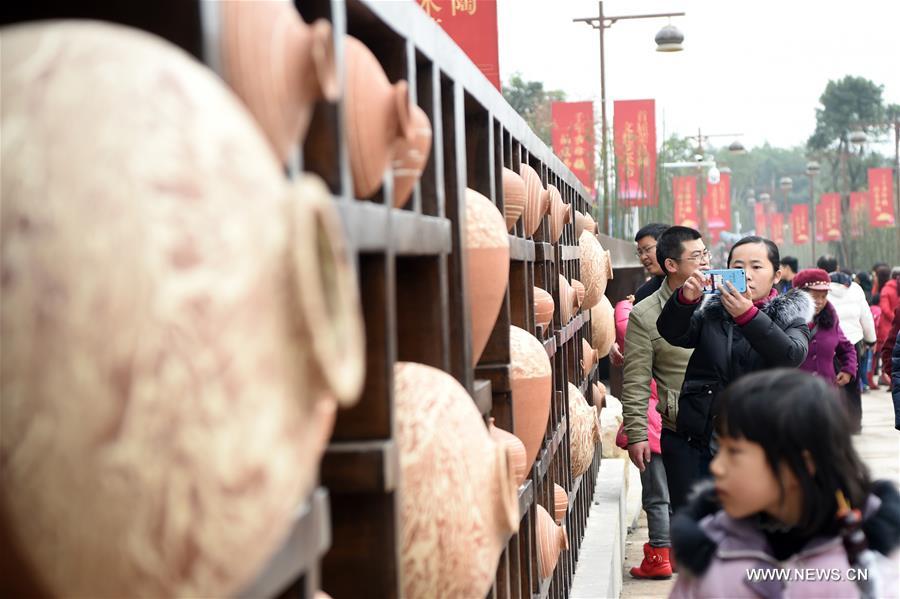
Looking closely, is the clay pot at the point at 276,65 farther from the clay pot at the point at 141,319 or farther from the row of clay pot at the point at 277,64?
the clay pot at the point at 141,319

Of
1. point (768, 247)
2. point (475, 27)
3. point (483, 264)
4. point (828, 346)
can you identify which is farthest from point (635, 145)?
point (483, 264)

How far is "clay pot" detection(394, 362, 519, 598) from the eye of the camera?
2.11 m

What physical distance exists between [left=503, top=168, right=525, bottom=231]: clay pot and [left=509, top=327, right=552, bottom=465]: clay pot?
33 cm

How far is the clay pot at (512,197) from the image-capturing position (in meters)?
3.80

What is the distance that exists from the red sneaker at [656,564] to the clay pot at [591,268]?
1.88 metres

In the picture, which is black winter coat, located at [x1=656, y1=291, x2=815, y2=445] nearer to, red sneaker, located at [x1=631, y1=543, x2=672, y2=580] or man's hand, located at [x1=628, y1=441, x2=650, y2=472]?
man's hand, located at [x1=628, y1=441, x2=650, y2=472]

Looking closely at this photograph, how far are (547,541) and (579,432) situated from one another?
2074 millimetres

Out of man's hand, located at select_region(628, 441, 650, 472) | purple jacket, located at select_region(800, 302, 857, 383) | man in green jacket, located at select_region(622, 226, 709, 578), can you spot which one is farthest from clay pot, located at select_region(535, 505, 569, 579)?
purple jacket, located at select_region(800, 302, 857, 383)

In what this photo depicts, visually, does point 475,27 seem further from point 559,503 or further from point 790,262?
point 790,262

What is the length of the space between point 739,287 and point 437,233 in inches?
86.2

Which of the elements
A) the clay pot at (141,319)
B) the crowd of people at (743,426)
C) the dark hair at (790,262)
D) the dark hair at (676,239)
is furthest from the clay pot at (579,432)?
the dark hair at (790,262)

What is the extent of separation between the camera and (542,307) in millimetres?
4578

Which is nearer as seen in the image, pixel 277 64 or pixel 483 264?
pixel 277 64

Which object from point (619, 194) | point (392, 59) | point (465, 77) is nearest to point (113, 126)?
point (392, 59)
